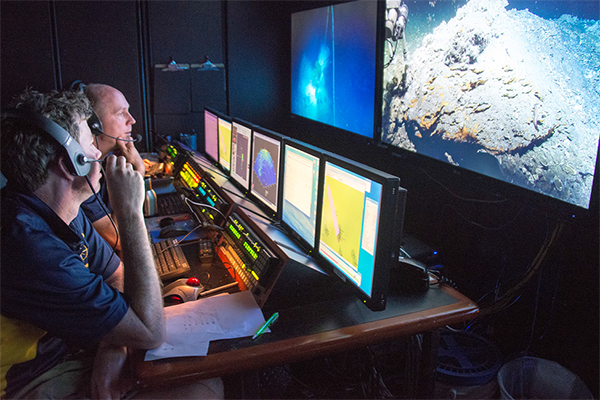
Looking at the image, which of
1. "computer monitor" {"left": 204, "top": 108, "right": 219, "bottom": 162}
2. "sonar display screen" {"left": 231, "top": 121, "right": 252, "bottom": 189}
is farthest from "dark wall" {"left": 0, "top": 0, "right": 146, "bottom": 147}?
"sonar display screen" {"left": 231, "top": 121, "right": 252, "bottom": 189}

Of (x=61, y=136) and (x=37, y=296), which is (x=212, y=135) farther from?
(x=37, y=296)

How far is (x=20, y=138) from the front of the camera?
4.18 ft

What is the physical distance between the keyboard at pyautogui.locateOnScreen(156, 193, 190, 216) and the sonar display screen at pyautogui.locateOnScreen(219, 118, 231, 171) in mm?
337

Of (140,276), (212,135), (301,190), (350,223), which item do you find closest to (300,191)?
(301,190)

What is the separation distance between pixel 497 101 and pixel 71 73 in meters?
3.30

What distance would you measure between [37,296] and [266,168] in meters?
1.04

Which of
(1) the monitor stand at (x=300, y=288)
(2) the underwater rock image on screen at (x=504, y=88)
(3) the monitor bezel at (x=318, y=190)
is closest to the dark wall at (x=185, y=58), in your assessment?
(2) the underwater rock image on screen at (x=504, y=88)

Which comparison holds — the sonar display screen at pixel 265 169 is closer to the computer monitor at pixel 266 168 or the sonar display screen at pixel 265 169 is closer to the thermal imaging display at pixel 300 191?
the computer monitor at pixel 266 168

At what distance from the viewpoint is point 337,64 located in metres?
3.44

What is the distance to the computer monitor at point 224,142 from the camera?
258 cm

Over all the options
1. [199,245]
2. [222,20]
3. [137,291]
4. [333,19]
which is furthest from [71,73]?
[137,291]

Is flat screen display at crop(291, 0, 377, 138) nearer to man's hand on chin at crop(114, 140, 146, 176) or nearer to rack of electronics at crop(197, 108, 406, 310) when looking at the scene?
rack of electronics at crop(197, 108, 406, 310)

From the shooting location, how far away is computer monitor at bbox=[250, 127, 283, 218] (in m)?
1.86

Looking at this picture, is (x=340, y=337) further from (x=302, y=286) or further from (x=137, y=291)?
(x=137, y=291)
